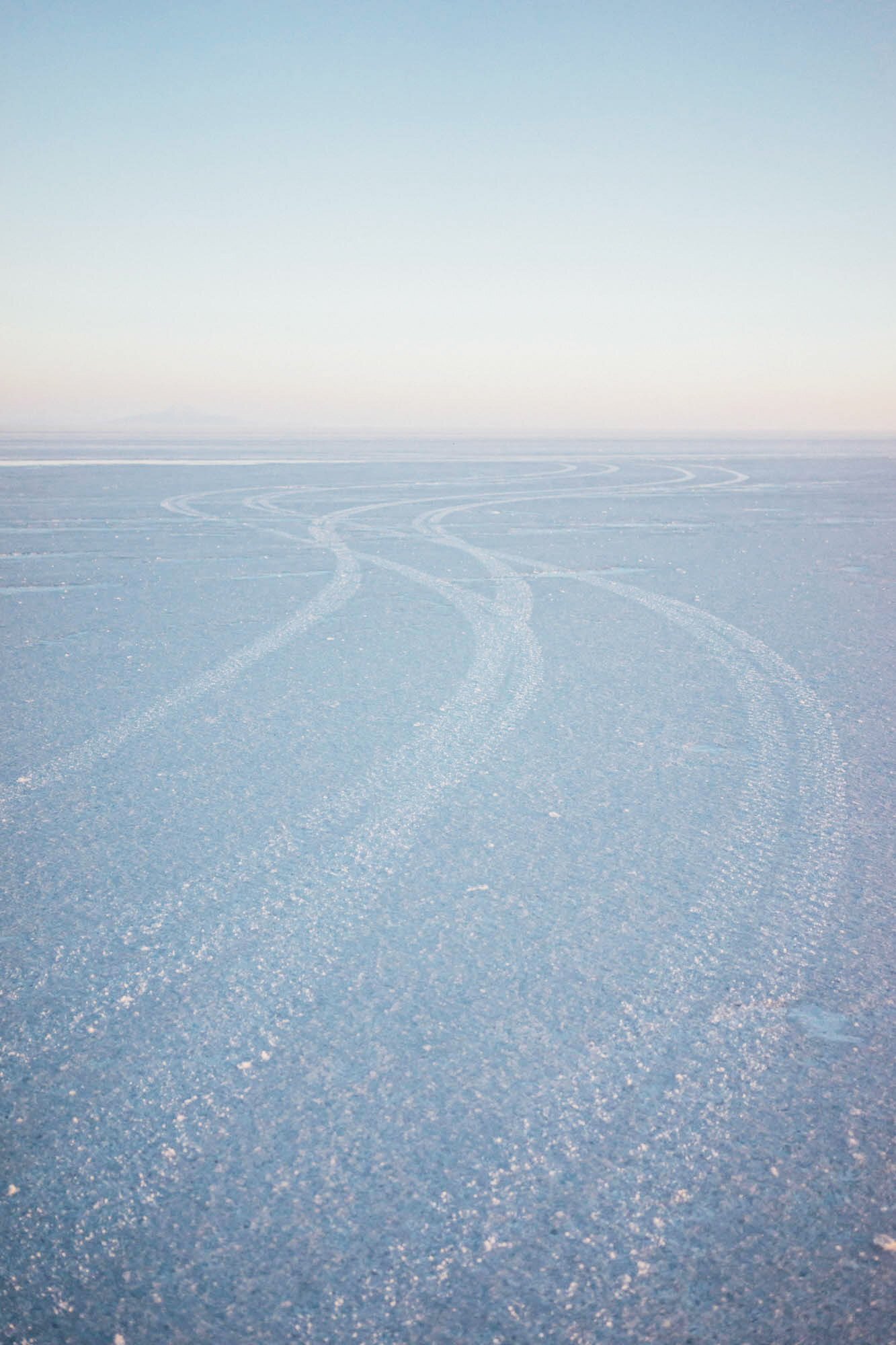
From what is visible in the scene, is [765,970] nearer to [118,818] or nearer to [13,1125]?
[13,1125]

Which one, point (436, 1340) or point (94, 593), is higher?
point (94, 593)

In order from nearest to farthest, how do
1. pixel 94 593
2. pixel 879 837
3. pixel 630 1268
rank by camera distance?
pixel 630 1268 < pixel 879 837 < pixel 94 593

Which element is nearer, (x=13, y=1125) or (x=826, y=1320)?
(x=826, y=1320)

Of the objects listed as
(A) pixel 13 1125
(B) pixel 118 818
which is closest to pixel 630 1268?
(A) pixel 13 1125

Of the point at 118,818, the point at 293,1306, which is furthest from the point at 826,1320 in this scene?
the point at 118,818

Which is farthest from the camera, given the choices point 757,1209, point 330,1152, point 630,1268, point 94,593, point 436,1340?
point 94,593

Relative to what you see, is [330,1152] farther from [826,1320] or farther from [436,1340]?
[826,1320]
